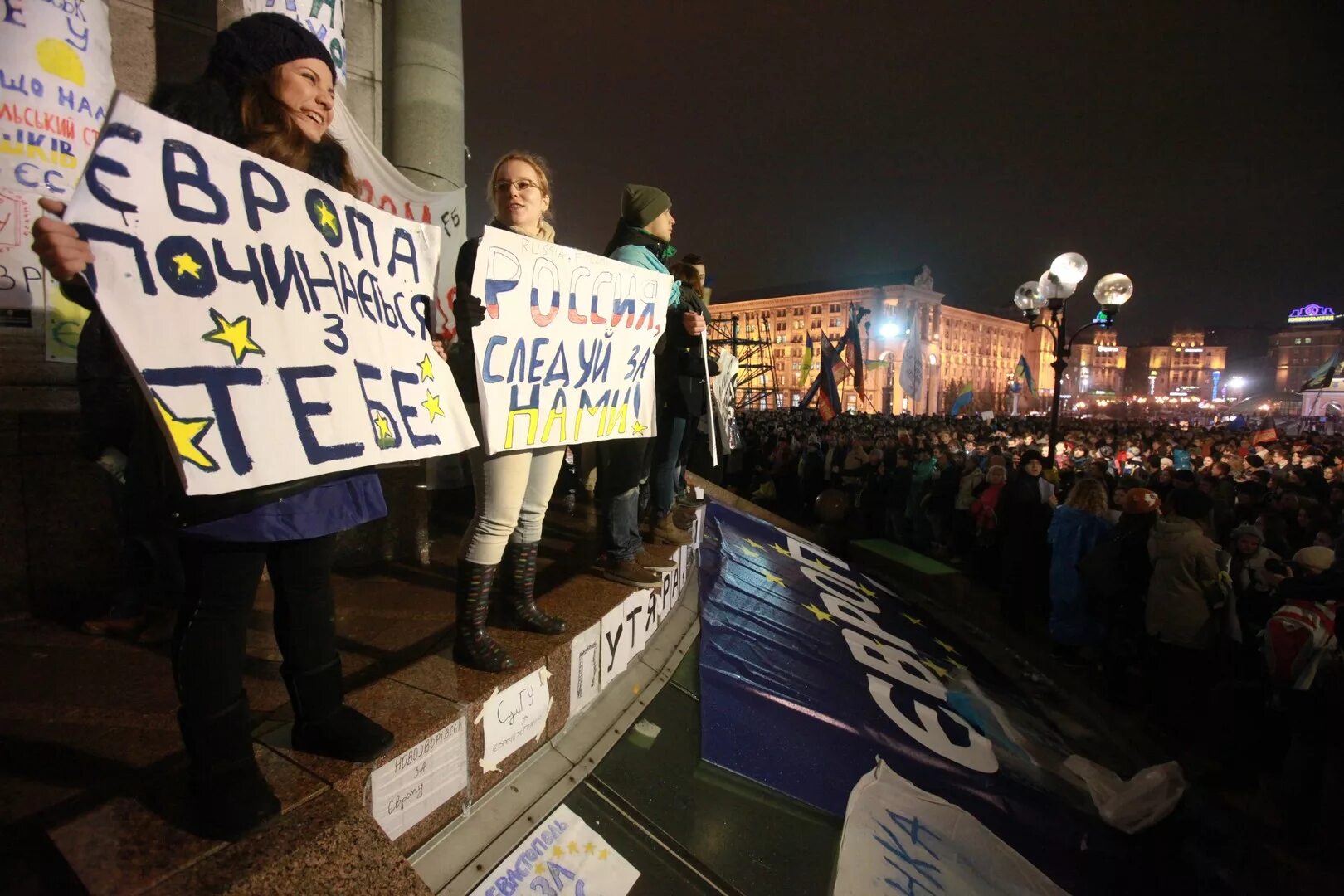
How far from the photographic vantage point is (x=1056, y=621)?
259 inches

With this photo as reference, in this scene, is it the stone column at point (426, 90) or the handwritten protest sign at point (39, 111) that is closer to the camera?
the handwritten protest sign at point (39, 111)

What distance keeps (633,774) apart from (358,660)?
116cm

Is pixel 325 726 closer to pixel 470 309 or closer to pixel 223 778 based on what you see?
pixel 223 778

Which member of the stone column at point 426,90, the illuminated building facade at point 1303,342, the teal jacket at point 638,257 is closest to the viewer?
the teal jacket at point 638,257

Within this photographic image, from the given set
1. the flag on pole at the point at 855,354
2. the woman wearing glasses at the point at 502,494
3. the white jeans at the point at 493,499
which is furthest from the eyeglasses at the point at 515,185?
the flag on pole at the point at 855,354

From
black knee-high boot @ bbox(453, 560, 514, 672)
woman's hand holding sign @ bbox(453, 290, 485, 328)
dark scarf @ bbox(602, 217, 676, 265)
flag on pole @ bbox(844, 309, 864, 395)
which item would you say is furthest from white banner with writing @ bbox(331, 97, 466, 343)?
flag on pole @ bbox(844, 309, 864, 395)

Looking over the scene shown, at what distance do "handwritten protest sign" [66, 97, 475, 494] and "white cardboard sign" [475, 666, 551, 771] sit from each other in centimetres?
87

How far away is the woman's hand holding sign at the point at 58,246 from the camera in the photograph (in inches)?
48.3

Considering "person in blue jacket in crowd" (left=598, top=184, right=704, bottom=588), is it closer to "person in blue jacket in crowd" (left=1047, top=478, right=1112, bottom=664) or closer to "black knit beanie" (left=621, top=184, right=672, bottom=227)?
"black knit beanie" (left=621, top=184, right=672, bottom=227)

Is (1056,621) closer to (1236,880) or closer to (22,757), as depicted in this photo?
(1236,880)

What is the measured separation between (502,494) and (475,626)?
1.57 feet

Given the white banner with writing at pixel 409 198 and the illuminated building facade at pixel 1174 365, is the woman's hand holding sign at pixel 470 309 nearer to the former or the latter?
the white banner with writing at pixel 409 198

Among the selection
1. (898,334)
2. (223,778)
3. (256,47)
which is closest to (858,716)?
(223,778)

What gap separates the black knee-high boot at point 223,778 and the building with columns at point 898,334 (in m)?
82.9
